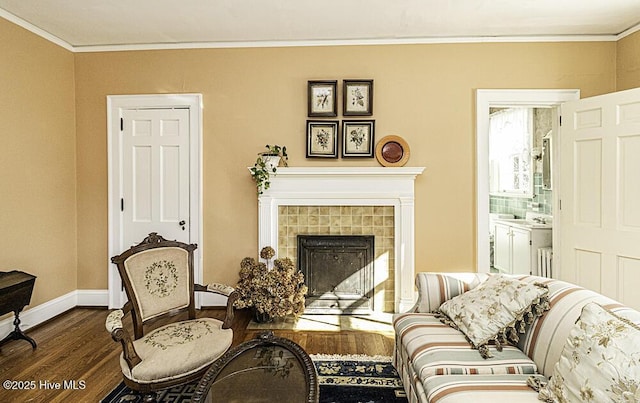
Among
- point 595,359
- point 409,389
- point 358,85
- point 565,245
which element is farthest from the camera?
point 358,85

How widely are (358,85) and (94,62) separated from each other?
273cm

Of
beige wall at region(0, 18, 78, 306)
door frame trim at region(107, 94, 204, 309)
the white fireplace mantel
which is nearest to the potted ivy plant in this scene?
the white fireplace mantel

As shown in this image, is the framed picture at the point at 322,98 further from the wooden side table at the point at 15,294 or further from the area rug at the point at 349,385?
the wooden side table at the point at 15,294

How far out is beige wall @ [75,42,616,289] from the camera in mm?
3646

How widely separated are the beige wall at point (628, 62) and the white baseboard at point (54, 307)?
5.49 m

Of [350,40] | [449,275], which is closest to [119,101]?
[350,40]

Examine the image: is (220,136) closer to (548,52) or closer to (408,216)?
(408,216)

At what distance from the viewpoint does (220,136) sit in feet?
12.5

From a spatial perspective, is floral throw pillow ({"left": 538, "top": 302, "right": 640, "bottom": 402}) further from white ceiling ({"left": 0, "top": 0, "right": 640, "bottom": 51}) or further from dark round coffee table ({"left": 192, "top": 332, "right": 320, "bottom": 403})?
white ceiling ({"left": 0, "top": 0, "right": 640, "bottom": 51})

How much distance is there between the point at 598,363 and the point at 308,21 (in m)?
3.11

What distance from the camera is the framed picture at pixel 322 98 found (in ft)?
12.2

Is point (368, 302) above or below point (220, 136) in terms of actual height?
below

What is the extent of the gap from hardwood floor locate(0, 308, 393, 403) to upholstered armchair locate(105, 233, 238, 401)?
1.47 feet

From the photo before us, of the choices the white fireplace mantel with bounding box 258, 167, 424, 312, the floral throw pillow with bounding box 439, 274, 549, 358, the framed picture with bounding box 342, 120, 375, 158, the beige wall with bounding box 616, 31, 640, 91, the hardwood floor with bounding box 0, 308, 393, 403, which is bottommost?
the hardwood floor with bounding box 0, 308, 393, 403
